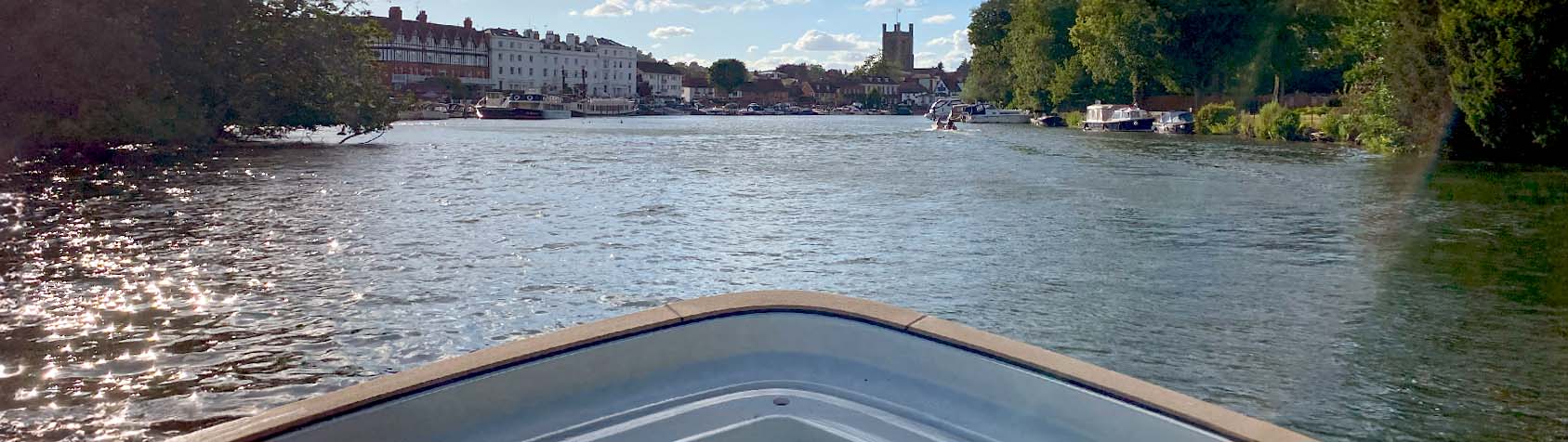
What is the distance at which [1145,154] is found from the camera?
3522 centimetres

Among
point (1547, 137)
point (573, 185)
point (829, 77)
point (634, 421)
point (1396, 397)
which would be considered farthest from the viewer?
point (829, 77)

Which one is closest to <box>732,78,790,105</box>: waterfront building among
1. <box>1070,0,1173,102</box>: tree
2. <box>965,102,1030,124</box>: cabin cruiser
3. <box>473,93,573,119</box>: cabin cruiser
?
<box>473,93,573,119</box>: cabin cruiser

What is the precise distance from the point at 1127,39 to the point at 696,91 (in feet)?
389

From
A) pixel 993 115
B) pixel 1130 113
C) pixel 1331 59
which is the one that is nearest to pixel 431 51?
pixel 993 115

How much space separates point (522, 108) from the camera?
302ft

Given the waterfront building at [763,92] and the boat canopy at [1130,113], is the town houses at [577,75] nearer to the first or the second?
the waterfront building at [763,92]

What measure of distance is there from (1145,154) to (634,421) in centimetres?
3378

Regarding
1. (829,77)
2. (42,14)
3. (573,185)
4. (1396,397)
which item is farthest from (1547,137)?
(829,77)

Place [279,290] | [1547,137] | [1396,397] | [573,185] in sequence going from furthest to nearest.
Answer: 1. [1547,137]
2. [573,185]
3. [279,290]
4. [1396,397]

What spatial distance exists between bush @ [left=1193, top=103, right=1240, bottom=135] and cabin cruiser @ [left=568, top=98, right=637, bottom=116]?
64.3m

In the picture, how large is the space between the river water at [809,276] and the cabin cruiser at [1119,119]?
3303 cm

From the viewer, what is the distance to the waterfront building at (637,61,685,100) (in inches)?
6171

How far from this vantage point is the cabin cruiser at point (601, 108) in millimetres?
105562

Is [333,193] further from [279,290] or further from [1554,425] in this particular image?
[1554,425]
